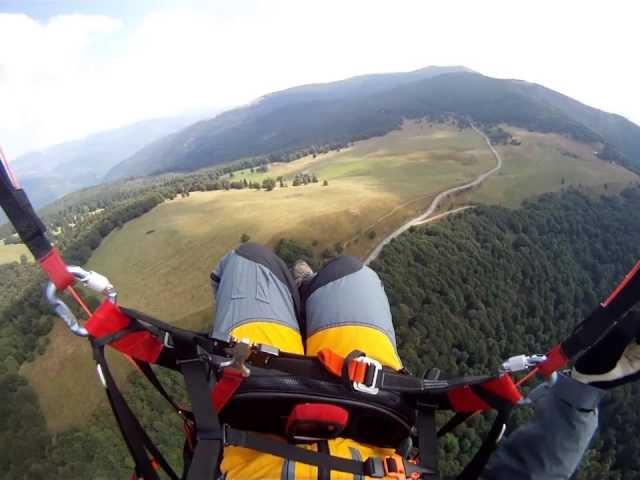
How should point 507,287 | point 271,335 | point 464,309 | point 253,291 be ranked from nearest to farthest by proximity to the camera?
1. point 271,335
2. point 253,291
3. point 464,309
4. point 507,287

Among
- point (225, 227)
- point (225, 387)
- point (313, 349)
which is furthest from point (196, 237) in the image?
point (225, 387)

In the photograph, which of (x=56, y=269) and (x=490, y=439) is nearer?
(x=56, y=269)

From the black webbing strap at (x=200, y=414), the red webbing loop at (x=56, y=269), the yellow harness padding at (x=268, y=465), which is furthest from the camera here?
the yellow harness padding at (x=268, y=465)

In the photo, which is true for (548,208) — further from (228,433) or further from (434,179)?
(228,433)

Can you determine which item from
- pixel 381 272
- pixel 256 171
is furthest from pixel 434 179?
pixel 256 171

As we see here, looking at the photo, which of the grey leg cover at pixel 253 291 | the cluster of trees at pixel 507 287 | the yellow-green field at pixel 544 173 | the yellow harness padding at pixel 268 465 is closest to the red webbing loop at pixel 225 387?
the yellow harness padding at pixel 268 465

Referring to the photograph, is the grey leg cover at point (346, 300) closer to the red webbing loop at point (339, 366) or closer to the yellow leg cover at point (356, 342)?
the yellow leg cover at point (356, 342)

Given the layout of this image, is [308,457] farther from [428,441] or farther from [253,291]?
[253,291]
